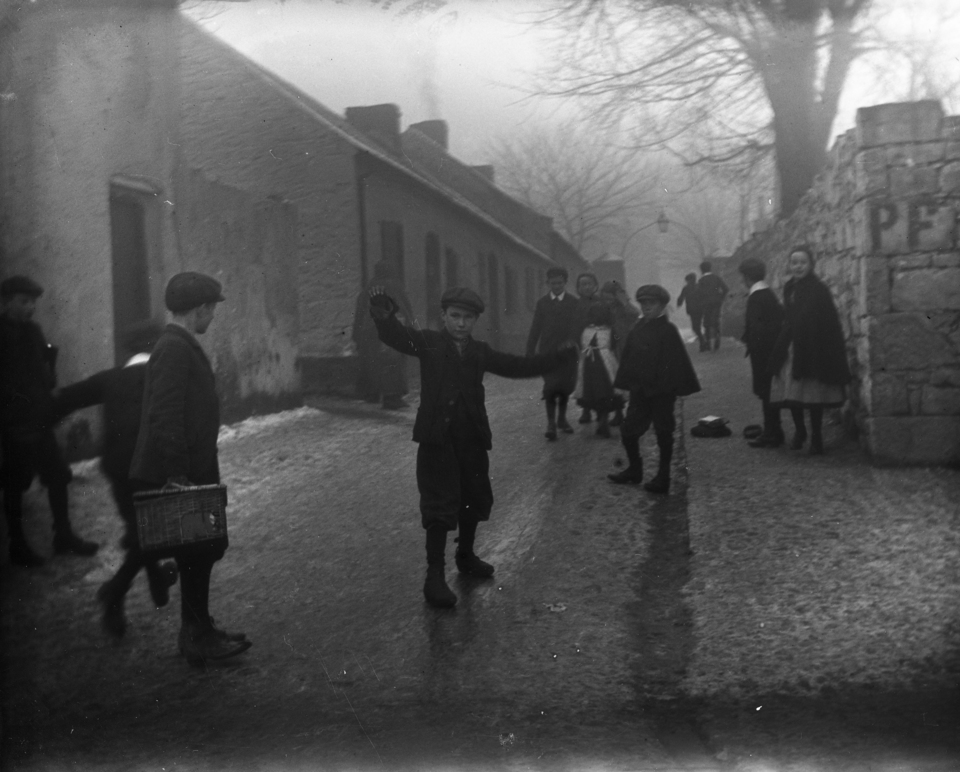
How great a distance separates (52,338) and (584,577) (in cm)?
259

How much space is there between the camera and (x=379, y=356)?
421 cm

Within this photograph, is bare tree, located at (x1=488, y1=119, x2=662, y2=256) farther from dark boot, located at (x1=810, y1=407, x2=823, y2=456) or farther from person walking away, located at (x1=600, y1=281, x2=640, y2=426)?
dark boot, located at (x1=810, y1=407, x2=823, y2=456)

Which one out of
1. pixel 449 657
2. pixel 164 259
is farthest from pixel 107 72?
pixel 449 657

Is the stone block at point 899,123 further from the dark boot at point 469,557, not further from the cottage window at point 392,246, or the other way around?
the dark boot at point 469,557

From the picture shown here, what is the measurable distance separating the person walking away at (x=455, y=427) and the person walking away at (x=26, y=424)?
1.43 meters

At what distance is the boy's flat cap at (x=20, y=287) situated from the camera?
367cm

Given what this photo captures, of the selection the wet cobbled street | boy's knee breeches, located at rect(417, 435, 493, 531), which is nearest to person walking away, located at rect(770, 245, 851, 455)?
the wet cobbled street

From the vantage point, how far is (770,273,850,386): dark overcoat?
565 centimetres

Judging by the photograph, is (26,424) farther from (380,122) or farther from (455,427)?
(380,122)

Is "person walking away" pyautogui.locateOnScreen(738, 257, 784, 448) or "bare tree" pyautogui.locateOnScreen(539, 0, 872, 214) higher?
"bare tree" pyautogui.locateOnScreen(539, 0, 872, 214)

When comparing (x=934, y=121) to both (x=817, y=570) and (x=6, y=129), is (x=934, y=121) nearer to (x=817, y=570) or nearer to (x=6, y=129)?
(x=817, y=570)

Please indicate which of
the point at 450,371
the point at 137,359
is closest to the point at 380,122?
the point at 450,371

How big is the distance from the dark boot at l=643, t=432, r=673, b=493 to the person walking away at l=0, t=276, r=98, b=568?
10.5 ft

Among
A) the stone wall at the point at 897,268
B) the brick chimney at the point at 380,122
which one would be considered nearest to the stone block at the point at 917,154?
the stone wall at the point at 897,268
